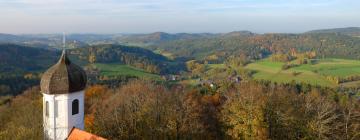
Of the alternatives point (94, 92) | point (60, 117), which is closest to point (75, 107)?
point (60, 117)

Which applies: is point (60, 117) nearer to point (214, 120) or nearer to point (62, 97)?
point (62, 97)

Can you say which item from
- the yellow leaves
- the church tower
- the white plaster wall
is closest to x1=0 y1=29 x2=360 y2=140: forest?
the yellow leaves

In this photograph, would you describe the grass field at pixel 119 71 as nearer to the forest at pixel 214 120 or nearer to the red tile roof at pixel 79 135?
the forest at pixel 214 120

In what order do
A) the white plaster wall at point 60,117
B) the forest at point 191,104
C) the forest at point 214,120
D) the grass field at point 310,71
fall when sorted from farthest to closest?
the grass field at point 310,71, the forest at point 191,104, the forest at point 214,120, the white plaster wall at point 60,117

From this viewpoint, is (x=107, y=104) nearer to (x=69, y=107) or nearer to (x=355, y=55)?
(x=69, y=107)

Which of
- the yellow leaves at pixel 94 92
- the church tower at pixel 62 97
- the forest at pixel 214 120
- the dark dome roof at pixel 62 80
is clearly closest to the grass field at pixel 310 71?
the yellow leaves at pixel 94 92
